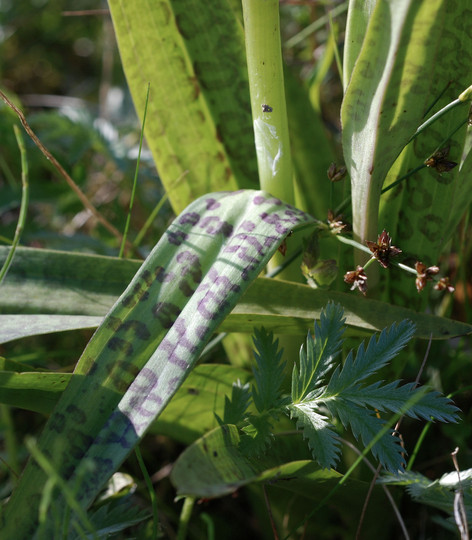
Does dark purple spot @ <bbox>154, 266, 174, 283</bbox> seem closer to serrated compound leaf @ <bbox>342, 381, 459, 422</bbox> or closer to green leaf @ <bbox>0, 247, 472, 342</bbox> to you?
green leaf @ <bbox>0, 247, 472, 342</bbox>

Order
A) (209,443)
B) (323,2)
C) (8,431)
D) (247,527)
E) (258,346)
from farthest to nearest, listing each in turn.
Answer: (323,2) < (247,527) < (8,431) < (258,346) < (209,443)

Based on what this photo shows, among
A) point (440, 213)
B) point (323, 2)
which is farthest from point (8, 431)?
point (323, 2)

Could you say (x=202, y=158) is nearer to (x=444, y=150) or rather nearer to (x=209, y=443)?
(x=444, y=150)

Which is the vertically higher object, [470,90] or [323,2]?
[323,2]

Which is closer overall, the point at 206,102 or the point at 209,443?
the point at 209,443

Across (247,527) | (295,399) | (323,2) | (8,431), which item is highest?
(323,2)

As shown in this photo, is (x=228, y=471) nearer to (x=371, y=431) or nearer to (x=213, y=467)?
(x=213, y=467)
